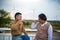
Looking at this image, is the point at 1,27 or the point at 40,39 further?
the point at 1,27

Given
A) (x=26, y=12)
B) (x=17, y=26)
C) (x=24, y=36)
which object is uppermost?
(x=26, y=12)

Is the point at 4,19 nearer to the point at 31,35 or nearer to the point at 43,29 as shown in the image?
the point at 31,35

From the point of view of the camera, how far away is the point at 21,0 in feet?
14.3

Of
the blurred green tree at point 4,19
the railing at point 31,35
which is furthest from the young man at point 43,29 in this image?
the blurred green tree at point 4,19

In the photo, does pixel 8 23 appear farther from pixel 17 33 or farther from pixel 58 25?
pixel 58 25

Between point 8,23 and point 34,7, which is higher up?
point 34,7

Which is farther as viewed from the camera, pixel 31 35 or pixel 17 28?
pixel 31 35

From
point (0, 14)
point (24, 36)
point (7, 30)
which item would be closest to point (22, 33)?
point (24, 36)

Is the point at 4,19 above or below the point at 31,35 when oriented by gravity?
above

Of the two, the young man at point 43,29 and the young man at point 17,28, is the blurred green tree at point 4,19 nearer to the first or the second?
the young man at point 17,28

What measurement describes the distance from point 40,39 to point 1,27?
1.31 meters

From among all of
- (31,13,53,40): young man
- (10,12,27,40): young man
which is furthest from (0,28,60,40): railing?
(31,13,53,40): young man

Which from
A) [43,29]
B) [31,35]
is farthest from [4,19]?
[43,29]

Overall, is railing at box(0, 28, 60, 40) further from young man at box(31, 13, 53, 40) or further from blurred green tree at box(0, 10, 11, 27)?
young man at box(31, 13, 53, 40)
